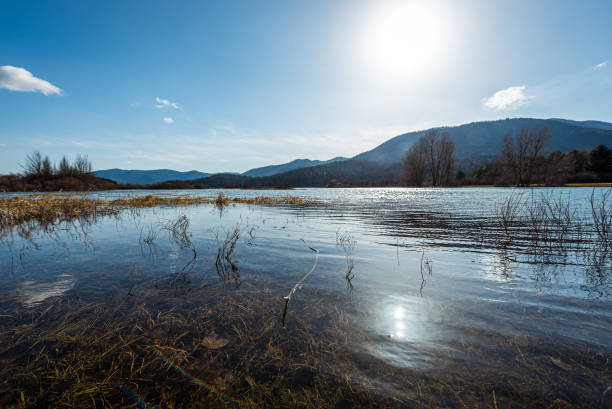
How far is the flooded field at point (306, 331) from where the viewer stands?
86.4 inches

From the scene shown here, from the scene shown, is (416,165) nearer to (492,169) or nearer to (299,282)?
(492,169)

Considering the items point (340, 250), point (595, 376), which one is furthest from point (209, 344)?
point (340, 250)

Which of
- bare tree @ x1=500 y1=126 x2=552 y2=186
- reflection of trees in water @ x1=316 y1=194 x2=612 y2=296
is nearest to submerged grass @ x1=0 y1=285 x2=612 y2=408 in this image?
reflection of trees in water @ x1=316 y1=194 x2=612 y2=296

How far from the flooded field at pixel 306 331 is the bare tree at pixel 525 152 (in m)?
76.5

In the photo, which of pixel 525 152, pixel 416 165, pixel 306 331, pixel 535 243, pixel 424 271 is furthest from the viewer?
pixel 416 165

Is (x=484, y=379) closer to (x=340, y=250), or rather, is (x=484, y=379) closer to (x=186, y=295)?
(x=186, y=295)

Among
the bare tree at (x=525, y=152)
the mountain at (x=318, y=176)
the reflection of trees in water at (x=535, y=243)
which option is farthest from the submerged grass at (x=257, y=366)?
the mountain at (x=318, y=176)

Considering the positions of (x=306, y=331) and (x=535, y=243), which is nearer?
(x=306, y=331)

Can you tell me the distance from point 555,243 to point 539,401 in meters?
8.72

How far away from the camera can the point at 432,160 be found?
7831 centimetres

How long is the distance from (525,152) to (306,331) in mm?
85413

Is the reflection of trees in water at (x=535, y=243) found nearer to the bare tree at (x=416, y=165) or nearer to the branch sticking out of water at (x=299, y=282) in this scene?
the branch sticking out of water at (x=299, y=282)

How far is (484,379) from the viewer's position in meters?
2.32

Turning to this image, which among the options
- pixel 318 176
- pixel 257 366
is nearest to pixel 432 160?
pixel 257 366
